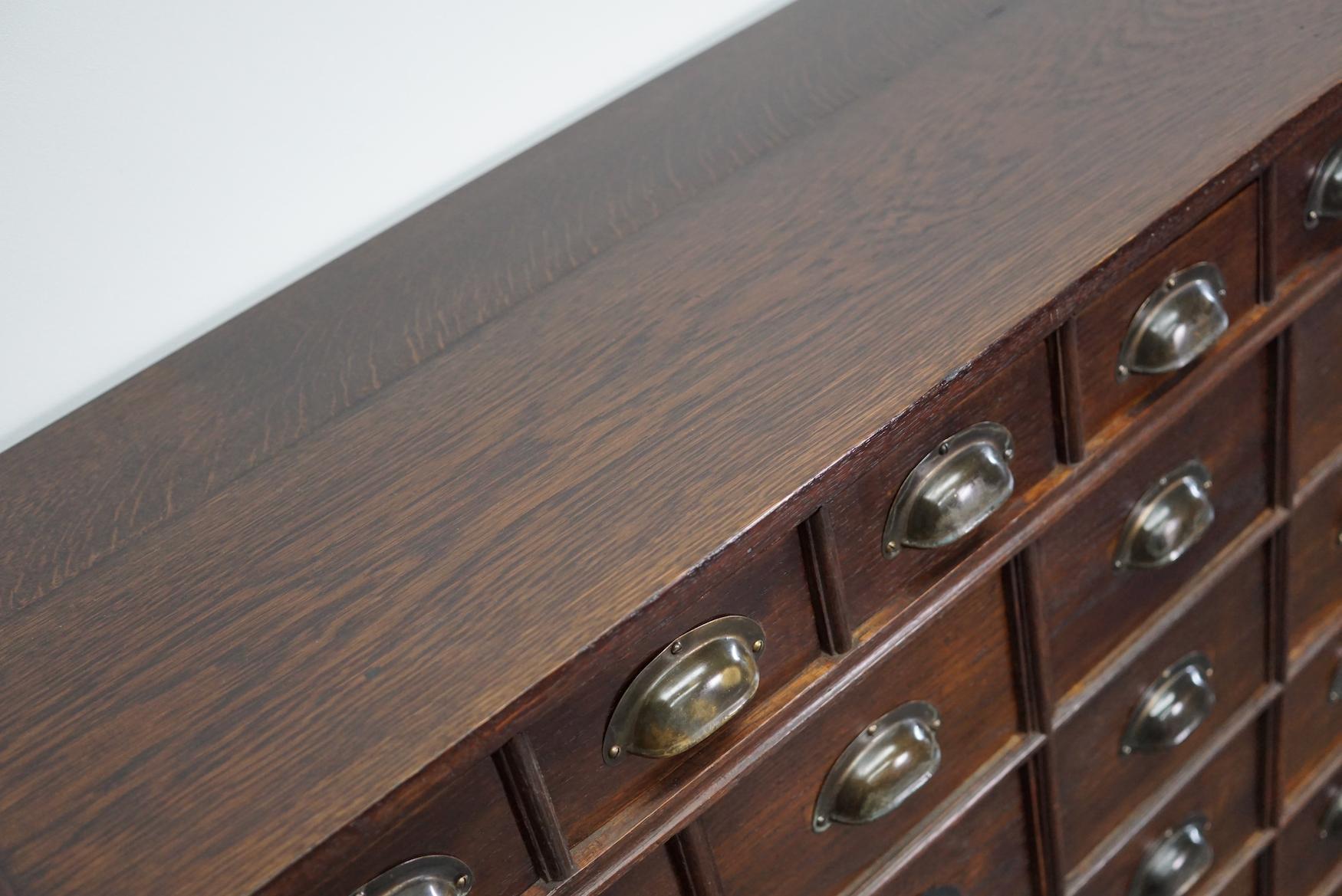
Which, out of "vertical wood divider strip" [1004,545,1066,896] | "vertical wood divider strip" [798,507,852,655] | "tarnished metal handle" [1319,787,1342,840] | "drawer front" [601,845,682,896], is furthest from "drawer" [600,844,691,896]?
"tarnished metal handle" [1319,787,1342,840]

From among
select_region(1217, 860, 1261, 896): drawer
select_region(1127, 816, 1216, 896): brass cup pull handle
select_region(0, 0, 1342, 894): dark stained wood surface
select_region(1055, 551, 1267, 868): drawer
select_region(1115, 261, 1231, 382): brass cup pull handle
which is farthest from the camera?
select_region(1217, 860, 1261, 896): drawer

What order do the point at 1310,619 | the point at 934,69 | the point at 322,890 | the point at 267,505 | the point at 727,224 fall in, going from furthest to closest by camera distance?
1. the point at 1310,619
2. the point at 934,69
3. the point at 727,224
4. the point at 267,505
5. the point at 322,890

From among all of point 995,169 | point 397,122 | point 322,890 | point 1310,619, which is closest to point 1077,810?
point 1310,619

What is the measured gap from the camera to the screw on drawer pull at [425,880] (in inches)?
20.6

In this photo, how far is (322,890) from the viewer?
51cm

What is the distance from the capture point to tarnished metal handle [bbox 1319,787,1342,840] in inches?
44.3

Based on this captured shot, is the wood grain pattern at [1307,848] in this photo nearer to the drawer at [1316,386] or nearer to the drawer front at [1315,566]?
the drawer front at [1315,566]

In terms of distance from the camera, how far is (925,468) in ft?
2.12

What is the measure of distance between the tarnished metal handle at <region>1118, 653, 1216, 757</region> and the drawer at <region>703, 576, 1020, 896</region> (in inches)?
5.4

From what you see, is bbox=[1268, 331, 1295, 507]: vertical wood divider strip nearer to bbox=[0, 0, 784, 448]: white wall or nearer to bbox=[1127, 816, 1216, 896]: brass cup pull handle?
bbox=[1127, 816, 1216, 896]: brass cup pull handle

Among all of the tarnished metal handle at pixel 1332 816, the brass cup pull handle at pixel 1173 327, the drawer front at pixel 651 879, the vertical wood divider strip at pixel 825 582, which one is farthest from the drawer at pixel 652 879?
the tarnished metal handle at pixel 1332 816

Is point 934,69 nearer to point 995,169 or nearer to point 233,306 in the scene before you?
point 995,169

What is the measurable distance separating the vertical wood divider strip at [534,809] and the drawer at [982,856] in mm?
236

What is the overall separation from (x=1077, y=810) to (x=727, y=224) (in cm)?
44
